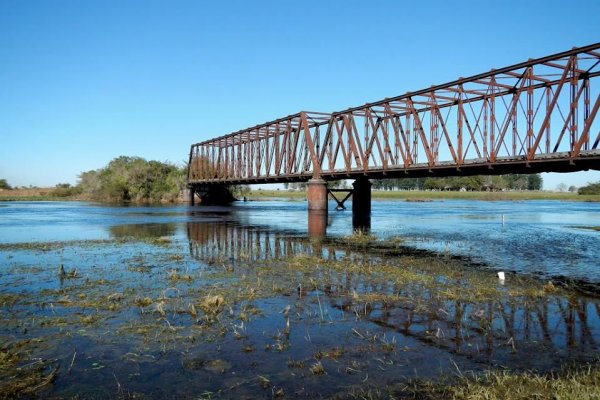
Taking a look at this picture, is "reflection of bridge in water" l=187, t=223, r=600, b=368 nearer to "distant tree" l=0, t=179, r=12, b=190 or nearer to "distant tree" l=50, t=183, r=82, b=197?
"distant tree" l=50, t=183, r=82, b=197

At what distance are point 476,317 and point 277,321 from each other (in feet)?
13.9

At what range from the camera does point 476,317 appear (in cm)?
1045

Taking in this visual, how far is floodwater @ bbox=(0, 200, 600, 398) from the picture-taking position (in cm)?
720

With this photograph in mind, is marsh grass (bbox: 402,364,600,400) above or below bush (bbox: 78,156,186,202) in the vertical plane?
below

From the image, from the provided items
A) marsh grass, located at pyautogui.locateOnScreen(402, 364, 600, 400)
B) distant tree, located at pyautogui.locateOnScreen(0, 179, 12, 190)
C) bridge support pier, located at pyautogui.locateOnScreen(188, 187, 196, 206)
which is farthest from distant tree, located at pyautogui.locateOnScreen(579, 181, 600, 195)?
distant tree, located at pyautogui.locateOnScreen(0, 179, 12, 190)

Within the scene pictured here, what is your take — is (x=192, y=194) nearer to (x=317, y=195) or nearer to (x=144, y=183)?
(x=144, y=183)

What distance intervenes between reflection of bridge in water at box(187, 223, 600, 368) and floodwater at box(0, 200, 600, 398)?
0.13 feet

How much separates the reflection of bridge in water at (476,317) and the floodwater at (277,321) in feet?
0.13

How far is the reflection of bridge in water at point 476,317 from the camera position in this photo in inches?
331

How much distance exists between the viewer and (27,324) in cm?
974

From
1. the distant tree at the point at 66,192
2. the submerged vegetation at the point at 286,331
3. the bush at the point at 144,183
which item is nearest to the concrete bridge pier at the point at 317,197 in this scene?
the submerged vegetation at the point at 286,331

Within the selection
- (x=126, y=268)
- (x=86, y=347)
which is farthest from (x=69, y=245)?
(x=86, y=347)

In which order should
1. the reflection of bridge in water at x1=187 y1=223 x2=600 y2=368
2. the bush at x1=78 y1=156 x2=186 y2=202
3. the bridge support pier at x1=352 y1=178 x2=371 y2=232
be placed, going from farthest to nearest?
the bush at x1=78 y1=156 x2=186 y2=202 → the bridge support pier at x1=352 y1=178 x2=371 y2=232 → the reflection of bridge in water at x1=187 y1=223 x2=600 y2=368

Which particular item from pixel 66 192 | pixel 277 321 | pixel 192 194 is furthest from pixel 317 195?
pixel 66 192
